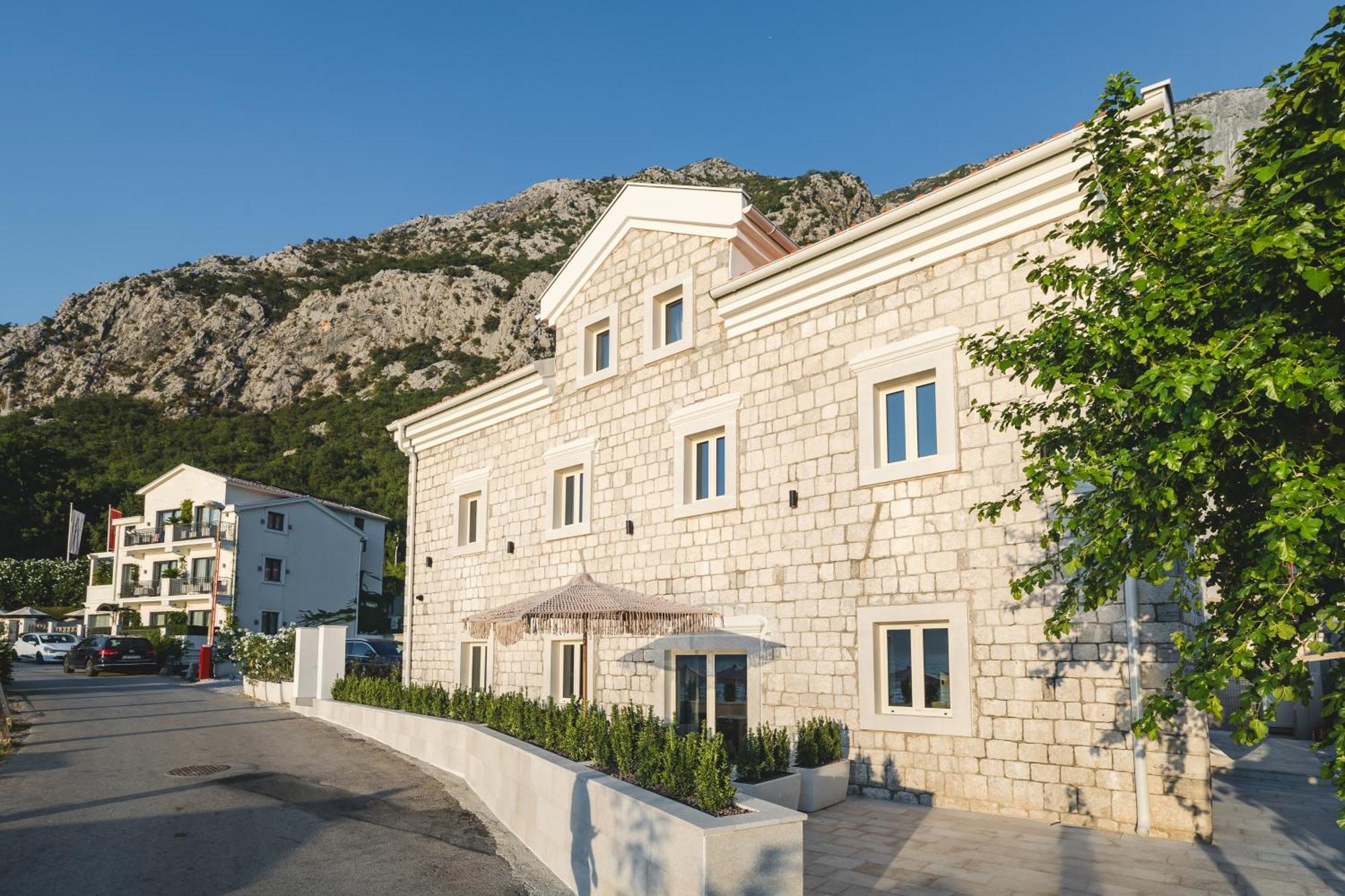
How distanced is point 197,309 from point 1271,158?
96953 millimetres

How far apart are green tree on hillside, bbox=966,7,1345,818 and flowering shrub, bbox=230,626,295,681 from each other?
799 inches

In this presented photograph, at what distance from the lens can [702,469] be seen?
1418cm

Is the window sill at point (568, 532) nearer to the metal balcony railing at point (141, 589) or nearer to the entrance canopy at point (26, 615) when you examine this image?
the metal balcony railing at point (141, 589)

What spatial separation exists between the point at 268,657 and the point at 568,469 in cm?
1161

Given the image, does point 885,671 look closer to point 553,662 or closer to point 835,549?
point 835,549

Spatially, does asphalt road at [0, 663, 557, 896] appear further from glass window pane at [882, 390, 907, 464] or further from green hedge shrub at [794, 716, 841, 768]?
glass window pane at [882, 390, 907, 464]

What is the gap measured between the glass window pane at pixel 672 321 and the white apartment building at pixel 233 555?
3566 centimetres

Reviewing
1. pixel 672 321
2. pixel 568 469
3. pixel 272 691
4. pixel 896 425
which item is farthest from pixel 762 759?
pixel 272 691

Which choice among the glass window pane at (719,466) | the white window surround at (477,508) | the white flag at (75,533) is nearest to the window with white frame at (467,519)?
the white window surround at (477,508)

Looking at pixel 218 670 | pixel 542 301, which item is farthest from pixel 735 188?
pixel 218 670

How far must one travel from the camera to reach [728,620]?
1288cm

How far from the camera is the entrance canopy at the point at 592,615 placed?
1143 cm

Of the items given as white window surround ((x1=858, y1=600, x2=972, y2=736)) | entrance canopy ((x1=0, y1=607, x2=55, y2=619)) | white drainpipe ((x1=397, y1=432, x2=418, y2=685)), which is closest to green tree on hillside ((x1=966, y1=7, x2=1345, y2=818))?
white window surround ((x1=858, y1=600, x2=972, y2=736))

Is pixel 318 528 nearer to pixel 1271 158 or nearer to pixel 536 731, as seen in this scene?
pixel 536 731
